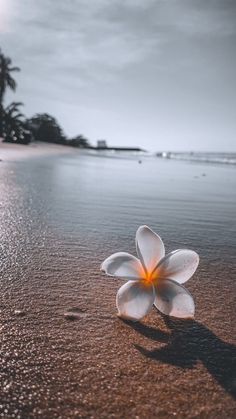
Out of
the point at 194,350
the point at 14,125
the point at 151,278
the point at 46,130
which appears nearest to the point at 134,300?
the point at 151,278

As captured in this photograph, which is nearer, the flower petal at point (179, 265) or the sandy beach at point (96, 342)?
the sandy beach at point (96, 342)

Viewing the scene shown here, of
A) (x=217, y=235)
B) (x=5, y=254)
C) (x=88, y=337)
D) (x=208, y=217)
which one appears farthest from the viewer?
(x=208, y=217)

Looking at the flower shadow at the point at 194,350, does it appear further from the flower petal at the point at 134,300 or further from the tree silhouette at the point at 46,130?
the tree silhouette at the point at 46,130

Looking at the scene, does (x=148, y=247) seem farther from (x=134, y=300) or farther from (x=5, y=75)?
(x=5, y=75)

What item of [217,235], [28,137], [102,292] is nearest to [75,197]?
[217,235]

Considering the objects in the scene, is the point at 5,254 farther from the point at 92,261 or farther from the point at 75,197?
the point at 75,197

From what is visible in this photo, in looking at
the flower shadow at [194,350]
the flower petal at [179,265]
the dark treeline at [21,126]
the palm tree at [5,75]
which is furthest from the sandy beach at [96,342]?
the palm tree at [5,75]
